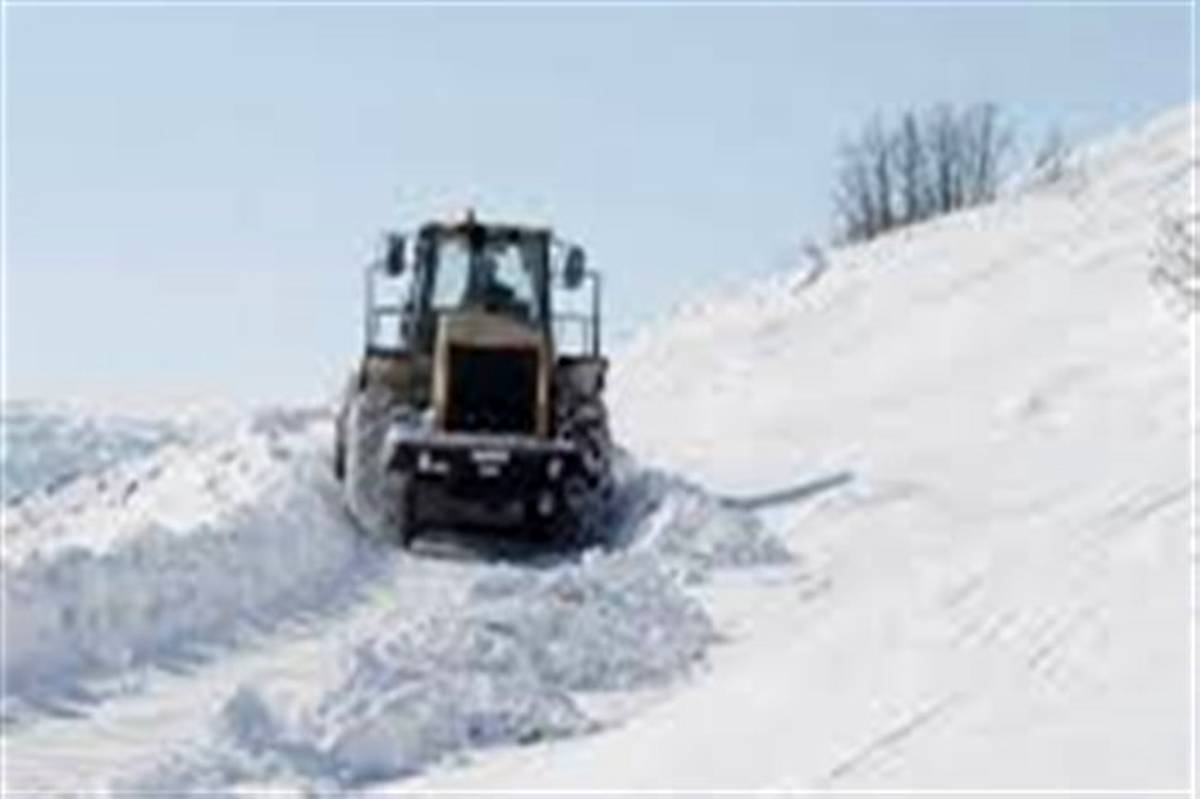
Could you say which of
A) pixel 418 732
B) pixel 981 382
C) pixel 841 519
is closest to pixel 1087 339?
pixel 981 382

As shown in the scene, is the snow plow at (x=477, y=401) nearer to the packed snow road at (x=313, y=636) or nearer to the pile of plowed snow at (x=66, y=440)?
the packed snow road at (x=313, y=636)

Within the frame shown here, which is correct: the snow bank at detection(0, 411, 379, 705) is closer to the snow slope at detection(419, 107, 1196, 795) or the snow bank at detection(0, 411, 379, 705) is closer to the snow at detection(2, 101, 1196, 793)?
the snow at detection(2, 101, 1196, 793)

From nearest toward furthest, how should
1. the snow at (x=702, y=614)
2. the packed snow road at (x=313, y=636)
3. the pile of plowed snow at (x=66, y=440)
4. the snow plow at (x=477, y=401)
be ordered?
the snow at (x=702, y=614) → the packed snow road at (x=313, y=636) → the snow plow at (x=477, y=401) → the pile of plowed snow at (x=66, y=440)

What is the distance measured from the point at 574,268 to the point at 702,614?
6.75 metres

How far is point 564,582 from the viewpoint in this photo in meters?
18.1

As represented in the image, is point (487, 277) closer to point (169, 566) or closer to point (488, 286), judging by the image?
point (488, 286)

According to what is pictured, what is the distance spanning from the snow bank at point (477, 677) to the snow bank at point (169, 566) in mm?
1189

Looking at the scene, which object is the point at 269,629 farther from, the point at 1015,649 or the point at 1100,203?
the point at 1100,203

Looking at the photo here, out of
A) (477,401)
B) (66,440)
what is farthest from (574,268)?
(66,440)

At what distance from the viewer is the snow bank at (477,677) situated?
13.3 metres

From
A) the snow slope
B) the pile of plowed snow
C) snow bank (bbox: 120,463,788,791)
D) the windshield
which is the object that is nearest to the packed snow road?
snow bank (bbox: 120,463,788,791)

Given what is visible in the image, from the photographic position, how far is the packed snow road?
44.5 feet

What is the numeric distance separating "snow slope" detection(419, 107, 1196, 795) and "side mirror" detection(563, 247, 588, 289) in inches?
92.5

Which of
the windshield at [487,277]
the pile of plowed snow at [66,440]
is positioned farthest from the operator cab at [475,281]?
the pile of plowed snow at [66,440]
